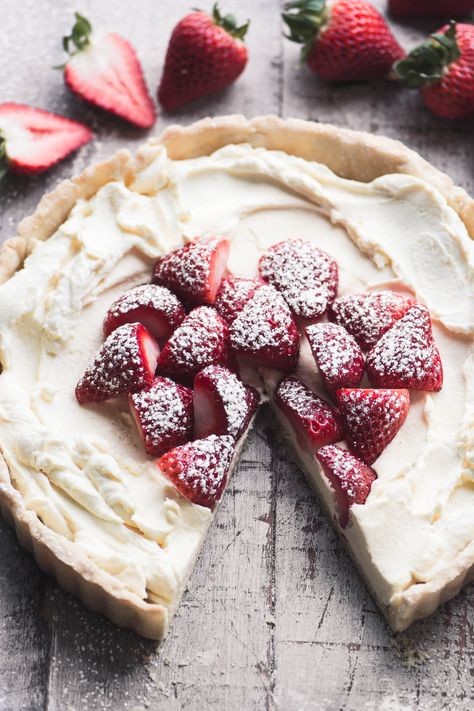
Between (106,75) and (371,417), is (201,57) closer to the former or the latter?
(106,75)

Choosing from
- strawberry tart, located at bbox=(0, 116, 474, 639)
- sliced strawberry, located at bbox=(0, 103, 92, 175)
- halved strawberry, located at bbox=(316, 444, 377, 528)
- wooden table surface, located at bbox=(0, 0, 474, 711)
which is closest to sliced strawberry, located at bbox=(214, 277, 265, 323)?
strawberry tart, located at bbox=(0, 116, 474, 639)

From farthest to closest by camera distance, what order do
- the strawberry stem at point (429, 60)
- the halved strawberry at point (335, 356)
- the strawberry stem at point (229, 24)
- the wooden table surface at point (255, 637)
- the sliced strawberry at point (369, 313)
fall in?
the strawberry stem at point (229, 24)
the strawberry stem at point (429, 60)
the sliced strawberry at point (369, 313)
the halved strawberry at point (335, 356)
the wooden table surface at point (255, 637)

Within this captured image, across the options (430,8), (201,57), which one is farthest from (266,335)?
(430,8)

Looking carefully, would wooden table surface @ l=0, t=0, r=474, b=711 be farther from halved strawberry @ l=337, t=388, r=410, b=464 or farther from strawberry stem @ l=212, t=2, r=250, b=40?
strawberry stem @ l=212, t=2, r=250, b=40

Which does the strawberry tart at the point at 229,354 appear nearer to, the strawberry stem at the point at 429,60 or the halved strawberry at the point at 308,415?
the halved strawberry at the point at 308,415

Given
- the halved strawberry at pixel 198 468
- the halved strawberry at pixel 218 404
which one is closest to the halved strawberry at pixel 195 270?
the halved strawberry at pixel 218 404

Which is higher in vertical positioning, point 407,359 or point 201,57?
point 201,57
